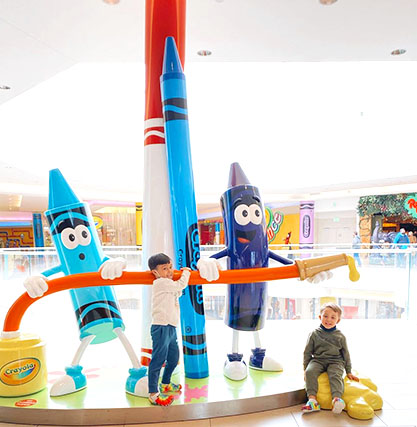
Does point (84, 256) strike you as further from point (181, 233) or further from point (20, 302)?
Result: point (181, 233)

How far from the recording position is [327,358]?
2.91 m

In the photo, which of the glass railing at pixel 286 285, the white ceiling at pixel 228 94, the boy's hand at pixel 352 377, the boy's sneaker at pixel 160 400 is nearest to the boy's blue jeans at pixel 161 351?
the boy's sneaker at pixel 160 400

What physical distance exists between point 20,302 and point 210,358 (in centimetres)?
169

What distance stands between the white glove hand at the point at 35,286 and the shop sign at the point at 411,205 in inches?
612

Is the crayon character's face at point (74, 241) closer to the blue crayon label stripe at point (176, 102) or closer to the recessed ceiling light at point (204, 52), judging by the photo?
the blue crayon label stripe at point (176, 102)

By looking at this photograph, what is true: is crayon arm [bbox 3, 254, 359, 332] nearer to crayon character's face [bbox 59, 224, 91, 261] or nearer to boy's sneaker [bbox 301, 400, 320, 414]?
crayon character's face [bbox 59, 224, 91, 261]

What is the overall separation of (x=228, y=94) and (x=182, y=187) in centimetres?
658

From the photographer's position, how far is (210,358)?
3.64 m

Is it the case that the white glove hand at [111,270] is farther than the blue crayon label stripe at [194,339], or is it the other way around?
the blue crayon label stripe at [194,339]

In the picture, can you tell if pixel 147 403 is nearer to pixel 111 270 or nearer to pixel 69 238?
pixel 111 270

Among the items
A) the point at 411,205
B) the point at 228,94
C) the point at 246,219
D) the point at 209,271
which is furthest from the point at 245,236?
the point at 411,205

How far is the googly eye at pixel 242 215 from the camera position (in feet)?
10.2

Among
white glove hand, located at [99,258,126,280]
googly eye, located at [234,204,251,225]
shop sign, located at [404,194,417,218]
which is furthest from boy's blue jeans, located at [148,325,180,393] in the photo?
shop sign, located at [404,194,417,218]

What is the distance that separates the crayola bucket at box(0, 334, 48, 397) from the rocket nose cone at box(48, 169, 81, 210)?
988 millimetres
